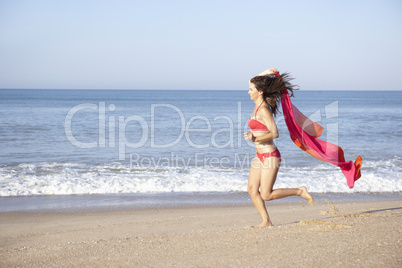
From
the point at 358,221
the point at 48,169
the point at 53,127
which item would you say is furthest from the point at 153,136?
the point at 358,221

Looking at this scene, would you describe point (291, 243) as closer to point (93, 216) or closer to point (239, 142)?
point (93, 216)

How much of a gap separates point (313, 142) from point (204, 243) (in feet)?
7.37

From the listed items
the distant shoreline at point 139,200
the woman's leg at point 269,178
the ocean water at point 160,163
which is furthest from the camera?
the ocean water at point 160,163

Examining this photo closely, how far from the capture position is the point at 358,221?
507cm

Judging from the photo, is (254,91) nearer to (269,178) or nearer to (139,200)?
(269,178)

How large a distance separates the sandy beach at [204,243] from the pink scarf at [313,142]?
70 cm

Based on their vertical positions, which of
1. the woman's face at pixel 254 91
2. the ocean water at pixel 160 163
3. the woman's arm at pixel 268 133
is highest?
the woman's face at pixel 254 91

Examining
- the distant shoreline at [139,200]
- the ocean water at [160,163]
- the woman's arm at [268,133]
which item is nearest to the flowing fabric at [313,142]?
the woman's arm at [268,133]

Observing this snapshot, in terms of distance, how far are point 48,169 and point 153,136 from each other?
8.71m

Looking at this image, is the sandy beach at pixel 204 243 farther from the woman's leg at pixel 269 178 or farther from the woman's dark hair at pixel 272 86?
the woman's dark hair at pixel 272 86

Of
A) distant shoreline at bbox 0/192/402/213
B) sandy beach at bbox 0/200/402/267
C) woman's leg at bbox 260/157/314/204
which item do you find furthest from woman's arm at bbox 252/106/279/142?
distant shoreline at bbox 0/192/402/213

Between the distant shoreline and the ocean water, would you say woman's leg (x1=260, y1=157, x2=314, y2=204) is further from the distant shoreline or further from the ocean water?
the ocean water

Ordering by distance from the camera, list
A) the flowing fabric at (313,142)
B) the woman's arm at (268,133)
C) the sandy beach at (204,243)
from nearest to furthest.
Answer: the sandy beach at (204,243), the woman's arm at (268,133), the flowing fabric at (313,142)

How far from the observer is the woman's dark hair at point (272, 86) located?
16.5ft
